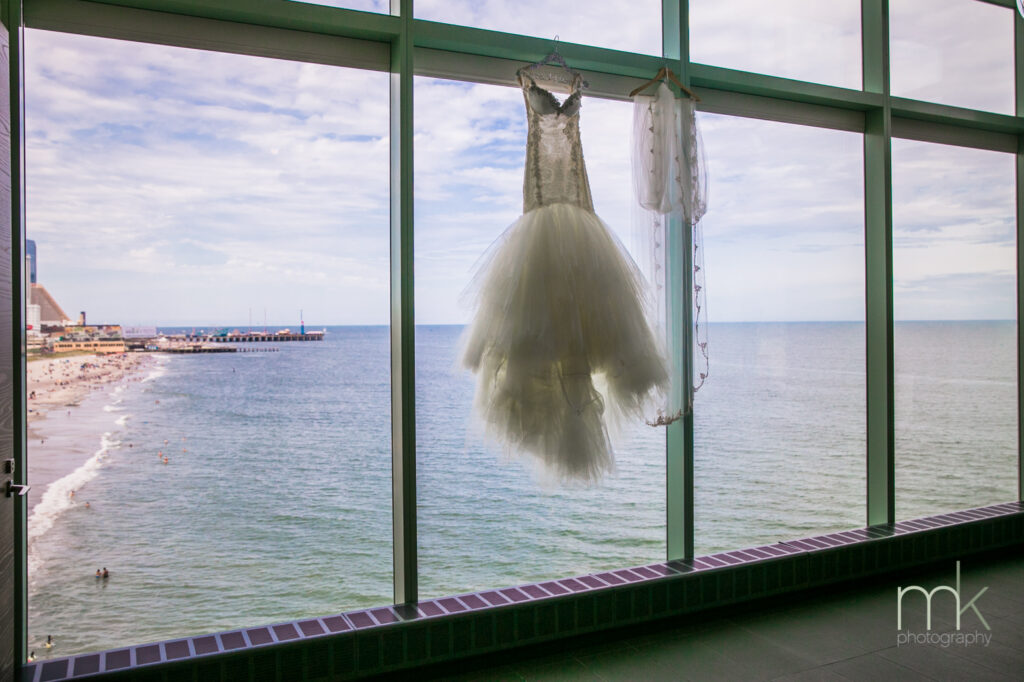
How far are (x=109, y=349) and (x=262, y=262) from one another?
0.88 metres

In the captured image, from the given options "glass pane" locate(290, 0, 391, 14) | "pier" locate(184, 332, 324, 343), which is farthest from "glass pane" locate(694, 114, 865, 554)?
"pier" locate(184, 332, 324, 343)

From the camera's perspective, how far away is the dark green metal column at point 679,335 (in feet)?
9.07

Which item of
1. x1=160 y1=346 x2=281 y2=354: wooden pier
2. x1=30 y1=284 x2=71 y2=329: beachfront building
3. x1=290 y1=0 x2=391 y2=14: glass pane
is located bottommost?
x1=160 y1=346 x2=281 y2=354: wooden pier

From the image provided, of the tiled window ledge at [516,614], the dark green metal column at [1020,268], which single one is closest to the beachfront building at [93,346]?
the tiled window ledge at [516,614]

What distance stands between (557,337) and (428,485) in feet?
4.05

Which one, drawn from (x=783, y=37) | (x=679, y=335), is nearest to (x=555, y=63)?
(x=679, y=335)

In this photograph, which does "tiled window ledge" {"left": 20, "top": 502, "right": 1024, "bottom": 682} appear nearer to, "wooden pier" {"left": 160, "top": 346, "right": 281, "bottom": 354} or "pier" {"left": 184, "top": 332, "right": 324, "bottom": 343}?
"wooden pier" {"left": 160, "top": 346, "right": 281, "bottom": 354}

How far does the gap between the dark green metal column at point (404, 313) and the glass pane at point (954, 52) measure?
2503 millimetres

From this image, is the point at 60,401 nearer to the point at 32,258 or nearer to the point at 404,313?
the point at 32,258

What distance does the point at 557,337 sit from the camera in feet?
6.98

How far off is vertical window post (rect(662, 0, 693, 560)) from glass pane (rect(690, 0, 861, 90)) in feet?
0.43

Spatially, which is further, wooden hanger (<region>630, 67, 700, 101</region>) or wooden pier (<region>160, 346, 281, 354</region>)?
wooden pier (<region>160, 346, 281, 354</region>)

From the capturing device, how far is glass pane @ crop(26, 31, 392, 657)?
221 cm

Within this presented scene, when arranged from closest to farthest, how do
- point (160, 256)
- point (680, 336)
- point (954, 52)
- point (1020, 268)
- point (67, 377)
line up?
point (67, 377), point (680, 336), point (160, 256), point (954, 52), point (1020, 268)
